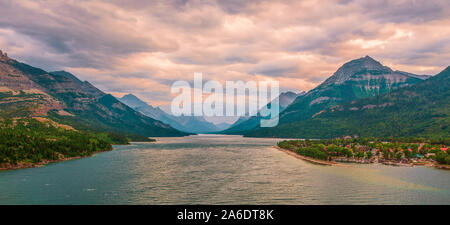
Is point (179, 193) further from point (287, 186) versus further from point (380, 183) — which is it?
point (380, 183)

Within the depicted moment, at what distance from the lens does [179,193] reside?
241 feet

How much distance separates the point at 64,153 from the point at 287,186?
443 ft
